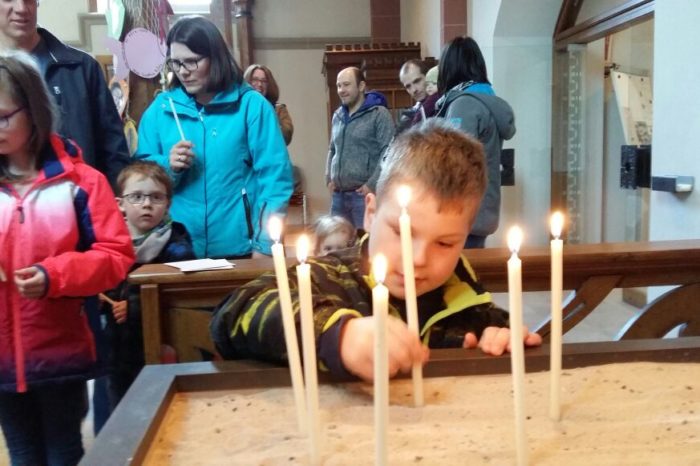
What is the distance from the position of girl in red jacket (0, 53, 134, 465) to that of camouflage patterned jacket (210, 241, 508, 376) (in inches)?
27.9

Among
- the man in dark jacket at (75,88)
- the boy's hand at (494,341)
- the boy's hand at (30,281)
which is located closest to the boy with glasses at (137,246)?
the man in dark jacket at (75,88)

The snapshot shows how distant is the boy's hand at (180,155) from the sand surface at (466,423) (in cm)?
138

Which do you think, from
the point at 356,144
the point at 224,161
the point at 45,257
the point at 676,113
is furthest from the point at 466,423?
the point at 356,144

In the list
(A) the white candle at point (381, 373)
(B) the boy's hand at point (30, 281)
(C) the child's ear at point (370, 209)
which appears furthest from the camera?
(B) the boy's hand at point (30, 281)

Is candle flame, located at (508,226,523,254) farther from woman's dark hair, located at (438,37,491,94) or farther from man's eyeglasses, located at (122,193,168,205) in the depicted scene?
woman's dark hair, located at (438,37,491,94)

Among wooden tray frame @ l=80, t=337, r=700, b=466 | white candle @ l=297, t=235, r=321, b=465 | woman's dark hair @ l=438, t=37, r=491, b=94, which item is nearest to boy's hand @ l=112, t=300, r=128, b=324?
wooden tray frame @ l=80, t=337, r=700, b=466

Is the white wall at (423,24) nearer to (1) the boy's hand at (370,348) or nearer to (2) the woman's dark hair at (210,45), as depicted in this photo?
(2) the woman's dark hair at (210,45)

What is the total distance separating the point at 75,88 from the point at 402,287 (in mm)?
1545

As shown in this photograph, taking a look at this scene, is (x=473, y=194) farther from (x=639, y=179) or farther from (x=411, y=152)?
(x=639, y=179)

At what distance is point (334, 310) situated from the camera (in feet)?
3.38

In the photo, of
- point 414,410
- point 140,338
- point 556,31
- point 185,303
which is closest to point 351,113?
point 556,31

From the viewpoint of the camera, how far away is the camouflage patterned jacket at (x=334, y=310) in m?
1.02

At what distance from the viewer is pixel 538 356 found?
1.08 m

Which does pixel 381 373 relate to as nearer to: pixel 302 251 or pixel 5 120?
pixel 302 251
